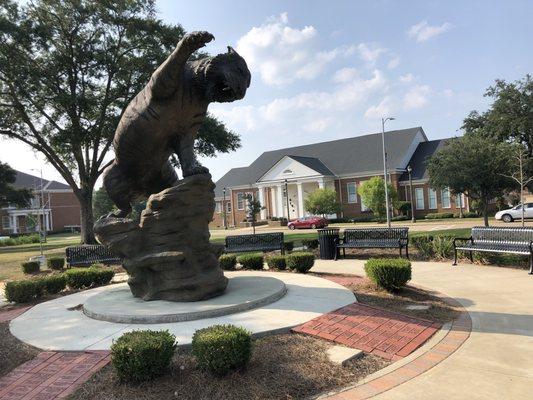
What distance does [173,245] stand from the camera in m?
7.17

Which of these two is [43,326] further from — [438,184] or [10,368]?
[438,184]

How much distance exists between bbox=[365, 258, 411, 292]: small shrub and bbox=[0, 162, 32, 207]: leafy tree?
36.6 metres

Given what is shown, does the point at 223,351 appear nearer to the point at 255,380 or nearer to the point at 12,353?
the point at 255,380

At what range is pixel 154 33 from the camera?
1003 inches

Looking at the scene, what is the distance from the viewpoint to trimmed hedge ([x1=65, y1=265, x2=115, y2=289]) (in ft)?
33.1

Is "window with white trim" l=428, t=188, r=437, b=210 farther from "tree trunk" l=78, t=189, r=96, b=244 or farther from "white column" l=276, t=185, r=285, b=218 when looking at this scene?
"tree trunk" l=78, t=189, r=96, b=244

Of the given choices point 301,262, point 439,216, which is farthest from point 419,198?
point 301,262

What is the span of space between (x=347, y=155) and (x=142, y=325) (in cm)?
4833

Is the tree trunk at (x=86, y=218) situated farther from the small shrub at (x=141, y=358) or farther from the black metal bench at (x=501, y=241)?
the small shrub at (x=141, y=358)

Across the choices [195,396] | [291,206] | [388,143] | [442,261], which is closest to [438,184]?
[442,261]

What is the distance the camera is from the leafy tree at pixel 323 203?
43.5 m

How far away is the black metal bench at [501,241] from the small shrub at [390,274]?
3675 mm

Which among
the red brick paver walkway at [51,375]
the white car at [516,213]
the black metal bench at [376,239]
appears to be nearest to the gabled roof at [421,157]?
the white car at [516,213]

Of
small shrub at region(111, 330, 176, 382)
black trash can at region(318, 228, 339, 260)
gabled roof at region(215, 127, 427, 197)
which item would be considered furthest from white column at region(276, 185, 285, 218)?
small shrub at region(111, 330, 176, 382)
